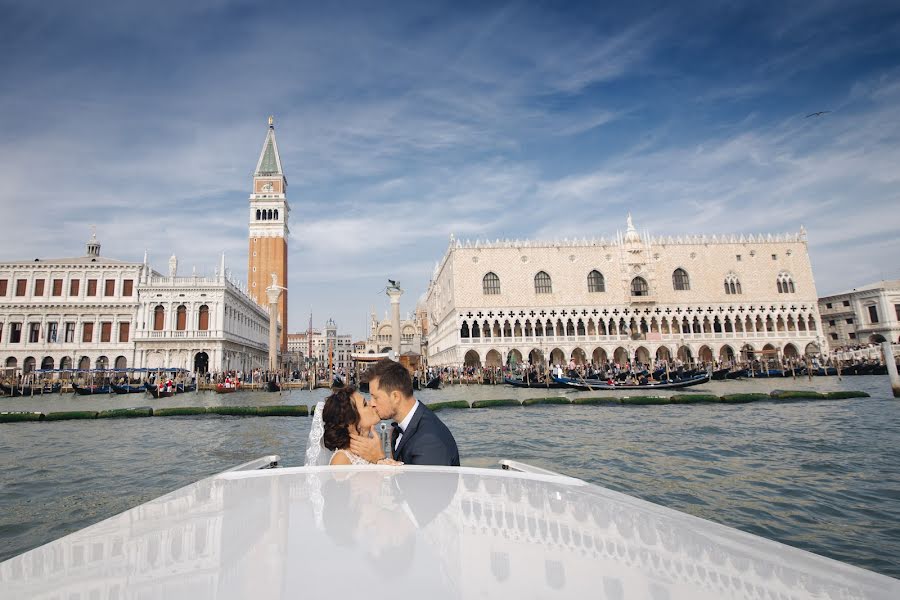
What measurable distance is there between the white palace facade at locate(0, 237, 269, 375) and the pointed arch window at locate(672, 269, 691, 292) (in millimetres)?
33128

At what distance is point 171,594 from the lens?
940 mm

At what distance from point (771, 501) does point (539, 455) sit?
2.96 m

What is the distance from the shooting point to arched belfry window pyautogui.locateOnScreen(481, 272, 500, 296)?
1430 inches

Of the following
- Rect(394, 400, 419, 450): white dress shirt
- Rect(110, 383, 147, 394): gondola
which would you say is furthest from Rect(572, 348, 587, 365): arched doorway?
Rect(394, 400, 419, 450): white dress shirt

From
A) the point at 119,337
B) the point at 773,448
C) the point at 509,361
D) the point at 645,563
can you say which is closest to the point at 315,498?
the point at 645,563

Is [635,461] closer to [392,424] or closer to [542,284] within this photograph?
[392,424]

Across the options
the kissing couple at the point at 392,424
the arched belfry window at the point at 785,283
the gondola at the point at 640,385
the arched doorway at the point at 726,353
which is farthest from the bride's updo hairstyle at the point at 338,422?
the arched belfry window at the point at 785,283

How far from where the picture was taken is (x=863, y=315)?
41594 millimetres

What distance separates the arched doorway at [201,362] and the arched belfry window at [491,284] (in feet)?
66.5

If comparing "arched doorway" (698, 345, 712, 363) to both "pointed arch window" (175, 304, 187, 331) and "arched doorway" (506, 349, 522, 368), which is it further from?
"pointed arch window" (175, 304, 187, 331)

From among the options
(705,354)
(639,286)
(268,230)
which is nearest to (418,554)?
(639,286)

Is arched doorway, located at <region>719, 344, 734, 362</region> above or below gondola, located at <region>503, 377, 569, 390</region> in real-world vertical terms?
above

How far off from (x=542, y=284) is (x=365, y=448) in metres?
34.5

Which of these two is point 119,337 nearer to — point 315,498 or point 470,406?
point 470,406
